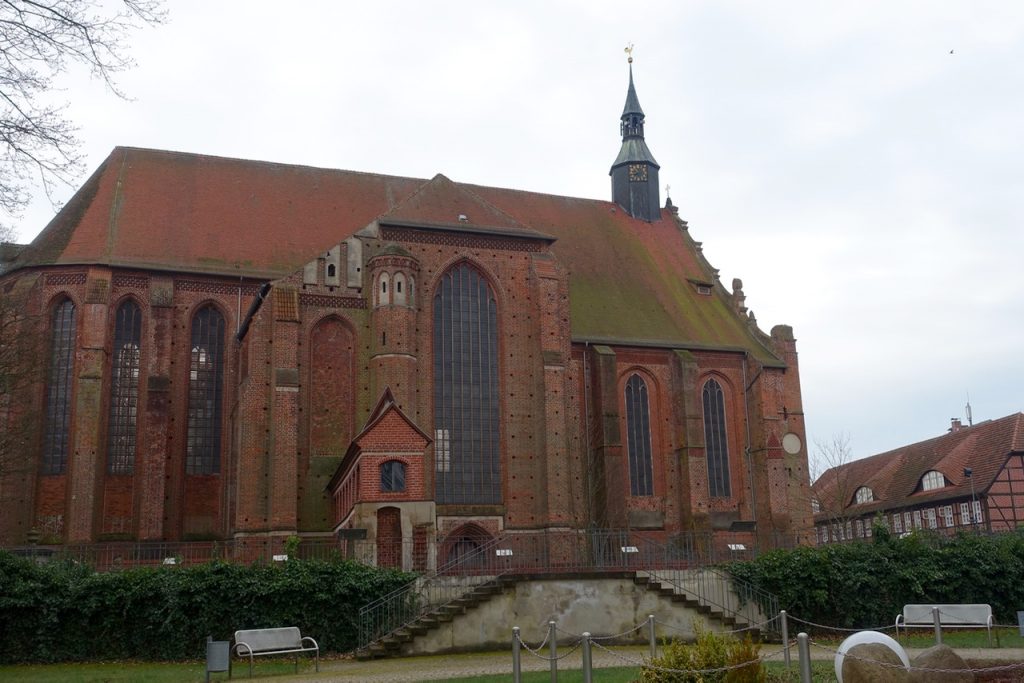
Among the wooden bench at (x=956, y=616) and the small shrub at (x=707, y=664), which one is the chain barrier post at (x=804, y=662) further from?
the wooden bench at (x=956, y=616)

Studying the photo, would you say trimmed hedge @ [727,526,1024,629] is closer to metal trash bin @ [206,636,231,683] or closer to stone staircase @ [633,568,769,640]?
stone staircase @ [633,568,769,640]

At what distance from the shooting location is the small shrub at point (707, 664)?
1274cm

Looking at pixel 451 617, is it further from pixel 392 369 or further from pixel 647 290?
pixel 647 290

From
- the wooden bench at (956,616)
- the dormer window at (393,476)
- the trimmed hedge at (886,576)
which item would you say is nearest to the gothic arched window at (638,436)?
the dormer window at (393,476)

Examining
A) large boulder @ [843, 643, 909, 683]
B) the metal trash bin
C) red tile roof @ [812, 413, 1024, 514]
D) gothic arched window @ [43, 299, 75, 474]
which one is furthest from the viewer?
red tile roof @ [812, 413, 1024, 514]

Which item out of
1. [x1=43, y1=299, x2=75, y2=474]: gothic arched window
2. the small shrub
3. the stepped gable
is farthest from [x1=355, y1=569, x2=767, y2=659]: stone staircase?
[x1=43, y1=299, x2=75, y2=474]: gothic arched window

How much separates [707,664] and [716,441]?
32.0 m

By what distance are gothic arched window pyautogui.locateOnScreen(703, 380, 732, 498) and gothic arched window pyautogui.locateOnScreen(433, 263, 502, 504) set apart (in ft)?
37.2

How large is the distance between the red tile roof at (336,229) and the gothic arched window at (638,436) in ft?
6.67

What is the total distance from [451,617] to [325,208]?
2504cm

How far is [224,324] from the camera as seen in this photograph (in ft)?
127

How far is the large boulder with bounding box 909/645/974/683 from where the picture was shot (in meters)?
12.8

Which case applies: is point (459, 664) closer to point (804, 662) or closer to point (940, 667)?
point (940, 667)

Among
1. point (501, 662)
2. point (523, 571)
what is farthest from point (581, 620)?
point (501, 662)
